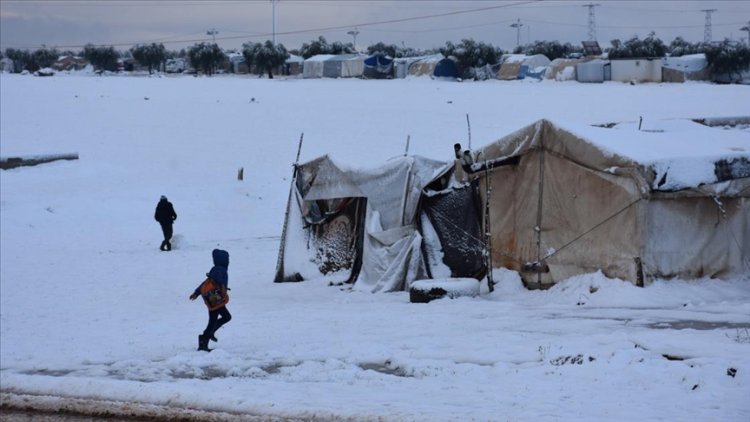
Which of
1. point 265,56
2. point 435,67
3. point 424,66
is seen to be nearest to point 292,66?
point 265,56

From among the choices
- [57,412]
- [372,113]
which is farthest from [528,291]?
[372,113]

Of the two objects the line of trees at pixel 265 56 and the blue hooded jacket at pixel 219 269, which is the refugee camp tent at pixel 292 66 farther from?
the blue hooded jacket at pixel 219 269

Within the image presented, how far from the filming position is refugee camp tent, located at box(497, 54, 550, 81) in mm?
86250

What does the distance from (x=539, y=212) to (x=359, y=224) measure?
3759mm

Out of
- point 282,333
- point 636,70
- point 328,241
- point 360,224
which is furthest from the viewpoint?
point 636,70

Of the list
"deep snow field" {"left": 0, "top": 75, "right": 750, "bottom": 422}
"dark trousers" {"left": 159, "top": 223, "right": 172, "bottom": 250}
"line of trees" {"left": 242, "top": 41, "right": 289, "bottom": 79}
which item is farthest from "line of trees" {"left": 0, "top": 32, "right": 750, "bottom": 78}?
"dark trousers" {"left": 159, "top": 223, "right": 172, "bottom": 250}

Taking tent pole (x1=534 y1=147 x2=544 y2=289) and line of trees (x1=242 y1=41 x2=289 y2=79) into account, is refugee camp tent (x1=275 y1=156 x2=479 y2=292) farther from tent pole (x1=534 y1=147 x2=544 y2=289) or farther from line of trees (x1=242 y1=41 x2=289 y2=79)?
line of trees (x1=242 y1=41 x2=289 y2=79)

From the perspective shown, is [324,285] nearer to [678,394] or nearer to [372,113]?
[678,394]

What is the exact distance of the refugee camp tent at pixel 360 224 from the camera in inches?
703

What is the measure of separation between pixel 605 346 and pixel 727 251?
525 cm

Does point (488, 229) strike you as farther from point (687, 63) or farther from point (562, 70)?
point (562, 70)

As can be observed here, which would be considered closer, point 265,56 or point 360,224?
point 360,224

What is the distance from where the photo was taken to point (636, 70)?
7650 cm

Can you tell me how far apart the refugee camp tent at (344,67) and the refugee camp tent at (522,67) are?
13618 mm
